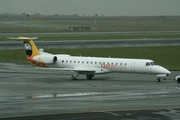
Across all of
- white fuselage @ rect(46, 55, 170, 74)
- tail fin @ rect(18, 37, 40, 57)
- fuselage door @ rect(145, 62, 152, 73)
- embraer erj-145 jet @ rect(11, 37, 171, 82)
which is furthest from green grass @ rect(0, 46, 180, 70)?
fuselage door @ rect(145, 62, 152, 73)

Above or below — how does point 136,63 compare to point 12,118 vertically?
above

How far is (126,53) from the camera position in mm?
72812

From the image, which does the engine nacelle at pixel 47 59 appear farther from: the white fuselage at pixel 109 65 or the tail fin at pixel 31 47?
the tail fin at pixel 31 47

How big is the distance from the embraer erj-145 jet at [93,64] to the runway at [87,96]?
988 mm

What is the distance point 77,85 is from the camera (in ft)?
137

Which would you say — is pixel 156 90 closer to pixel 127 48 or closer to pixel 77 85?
pixel 77 85

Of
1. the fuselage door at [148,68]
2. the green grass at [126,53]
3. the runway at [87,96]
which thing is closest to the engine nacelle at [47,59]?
the runway at [87,96]

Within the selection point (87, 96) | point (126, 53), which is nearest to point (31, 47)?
point (87, 96)

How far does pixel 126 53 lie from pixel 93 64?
25448 millimetres

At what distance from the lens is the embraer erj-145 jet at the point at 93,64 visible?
4569 cm

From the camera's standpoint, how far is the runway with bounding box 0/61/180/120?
26.1m

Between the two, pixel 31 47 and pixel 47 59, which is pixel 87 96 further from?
pixel 31 47

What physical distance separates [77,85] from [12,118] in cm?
1774

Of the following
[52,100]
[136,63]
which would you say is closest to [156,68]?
[136,63]
